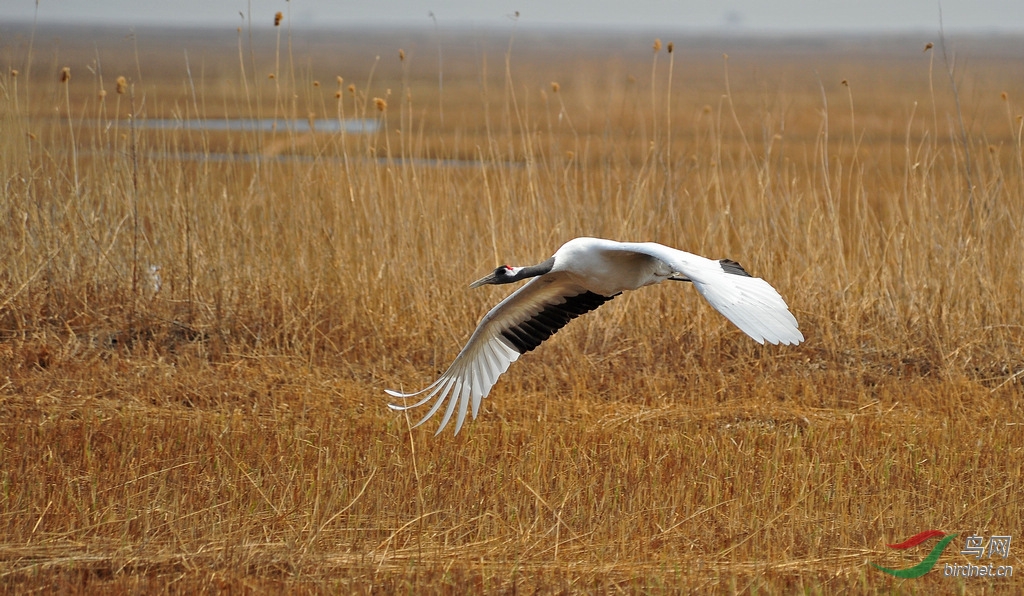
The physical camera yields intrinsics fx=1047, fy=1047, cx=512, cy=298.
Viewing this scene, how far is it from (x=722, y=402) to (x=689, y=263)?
7.66 feet

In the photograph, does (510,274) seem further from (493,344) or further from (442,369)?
(442,369)

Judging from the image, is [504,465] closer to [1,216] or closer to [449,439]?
[449,439]

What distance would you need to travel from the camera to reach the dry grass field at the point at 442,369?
3.86m

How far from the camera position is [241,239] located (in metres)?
7.25

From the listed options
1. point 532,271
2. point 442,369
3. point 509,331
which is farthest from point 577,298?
point 442,369

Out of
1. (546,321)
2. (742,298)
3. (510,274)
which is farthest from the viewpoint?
(546,321)

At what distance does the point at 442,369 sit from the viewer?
6664mm

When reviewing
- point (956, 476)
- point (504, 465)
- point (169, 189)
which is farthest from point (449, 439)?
point (169, 189)

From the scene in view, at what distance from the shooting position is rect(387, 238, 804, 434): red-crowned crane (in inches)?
141

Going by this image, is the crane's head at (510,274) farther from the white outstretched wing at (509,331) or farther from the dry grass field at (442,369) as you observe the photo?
the dry grass field at (442,369)

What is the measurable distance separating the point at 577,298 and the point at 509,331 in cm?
42

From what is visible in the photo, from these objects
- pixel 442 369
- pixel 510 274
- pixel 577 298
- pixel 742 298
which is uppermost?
pixel 742 298

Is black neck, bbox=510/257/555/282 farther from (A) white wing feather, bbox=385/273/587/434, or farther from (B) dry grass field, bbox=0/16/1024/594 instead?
(B) dry grass field, bbox=0/16/1024/594

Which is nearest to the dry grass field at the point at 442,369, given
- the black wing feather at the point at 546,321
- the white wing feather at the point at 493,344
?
the white wing feather at the point at 493,344
